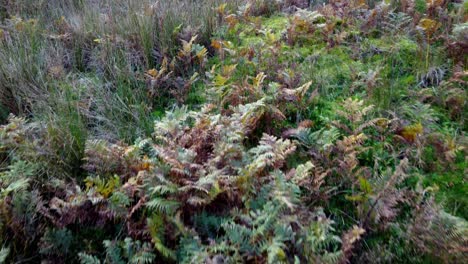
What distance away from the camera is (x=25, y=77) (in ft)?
12.3

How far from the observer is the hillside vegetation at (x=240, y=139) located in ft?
7.01

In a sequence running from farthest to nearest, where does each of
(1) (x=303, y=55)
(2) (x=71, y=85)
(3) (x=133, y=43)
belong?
(3) (x=133, y=43), (1) (x=303, y=55), (2) (x=71, y=85)

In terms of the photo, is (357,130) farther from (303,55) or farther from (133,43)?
(133,43)

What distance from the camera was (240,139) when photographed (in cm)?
264

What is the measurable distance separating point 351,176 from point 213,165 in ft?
2.79

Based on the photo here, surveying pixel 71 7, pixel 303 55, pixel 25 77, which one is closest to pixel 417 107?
pixel 303 55

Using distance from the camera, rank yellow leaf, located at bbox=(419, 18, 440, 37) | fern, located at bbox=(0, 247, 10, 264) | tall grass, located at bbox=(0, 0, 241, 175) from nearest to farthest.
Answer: fern, located at bbox=(0, 247, 10, 264) → tall grass, located at bbox=(0, 0, 241, 175) → yellow leaf, located at bbox=(419, 18, 440, 37)

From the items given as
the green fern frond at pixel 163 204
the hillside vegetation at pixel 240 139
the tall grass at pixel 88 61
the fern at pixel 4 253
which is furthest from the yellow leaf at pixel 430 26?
the fern at pixel 4 253

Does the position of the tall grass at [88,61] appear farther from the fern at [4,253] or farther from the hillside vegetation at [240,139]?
the fern at [4,253]

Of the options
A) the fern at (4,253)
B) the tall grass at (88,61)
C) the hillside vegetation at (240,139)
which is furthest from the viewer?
the tall grass at (88,61)

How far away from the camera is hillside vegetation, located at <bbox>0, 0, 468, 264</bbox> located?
2.14 metres

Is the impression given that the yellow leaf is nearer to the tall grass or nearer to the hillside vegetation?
the hillside vegetation

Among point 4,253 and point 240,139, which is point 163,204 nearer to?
point 240,139

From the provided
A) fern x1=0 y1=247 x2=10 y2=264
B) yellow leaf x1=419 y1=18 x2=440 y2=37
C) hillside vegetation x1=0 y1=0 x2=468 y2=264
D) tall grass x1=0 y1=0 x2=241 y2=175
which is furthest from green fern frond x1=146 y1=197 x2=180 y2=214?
yellow leaf x1=419 y1=18 x2=440 y2=37
